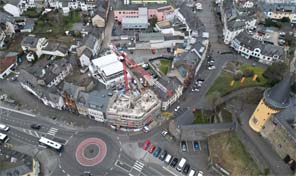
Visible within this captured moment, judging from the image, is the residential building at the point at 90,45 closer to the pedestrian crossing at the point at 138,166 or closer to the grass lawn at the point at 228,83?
the grass lawn at the point at 228,83

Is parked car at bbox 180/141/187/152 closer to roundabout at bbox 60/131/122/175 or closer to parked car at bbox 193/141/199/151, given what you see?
parked car at bbox 193/141/199/151

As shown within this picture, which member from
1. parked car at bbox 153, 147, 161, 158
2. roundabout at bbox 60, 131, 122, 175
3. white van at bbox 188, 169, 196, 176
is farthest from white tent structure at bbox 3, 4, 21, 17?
white van at bbox 188, 169, 196, 176

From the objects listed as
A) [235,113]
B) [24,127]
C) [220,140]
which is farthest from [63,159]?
[235,113]

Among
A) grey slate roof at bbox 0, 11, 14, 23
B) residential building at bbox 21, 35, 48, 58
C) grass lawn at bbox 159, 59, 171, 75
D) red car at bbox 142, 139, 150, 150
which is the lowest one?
red car at bbox 142, 139, 150, 150

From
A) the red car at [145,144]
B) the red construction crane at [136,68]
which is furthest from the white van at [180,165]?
the red construction crane at [136,68]

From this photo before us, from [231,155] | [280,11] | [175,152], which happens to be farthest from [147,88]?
[280,11]

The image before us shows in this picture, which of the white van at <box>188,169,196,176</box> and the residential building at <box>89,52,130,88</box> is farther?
the residential building at <box>89,52,130,88</box>
